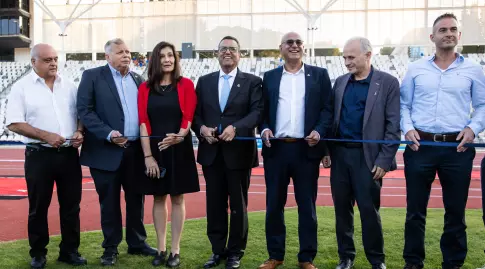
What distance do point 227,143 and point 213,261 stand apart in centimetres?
113

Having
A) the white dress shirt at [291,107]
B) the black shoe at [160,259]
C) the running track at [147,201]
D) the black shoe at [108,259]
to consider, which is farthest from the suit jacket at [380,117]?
the running track at [147,201]

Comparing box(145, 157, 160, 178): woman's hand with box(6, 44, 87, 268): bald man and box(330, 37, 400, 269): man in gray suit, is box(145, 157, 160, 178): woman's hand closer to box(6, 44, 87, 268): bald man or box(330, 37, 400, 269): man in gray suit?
box(6, 44, 87, 268): bald man

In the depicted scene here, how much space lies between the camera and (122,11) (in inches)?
1553

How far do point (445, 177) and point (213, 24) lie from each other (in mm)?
35026

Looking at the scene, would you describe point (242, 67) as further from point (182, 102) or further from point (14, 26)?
point (182, 102)

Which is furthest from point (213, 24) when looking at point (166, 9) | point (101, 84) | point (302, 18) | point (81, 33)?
point (101, 84)

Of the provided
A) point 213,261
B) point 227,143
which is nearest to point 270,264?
point 213,261

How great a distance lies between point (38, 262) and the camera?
15.7 ft

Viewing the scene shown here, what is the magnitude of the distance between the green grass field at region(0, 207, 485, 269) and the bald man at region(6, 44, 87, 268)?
0.41m

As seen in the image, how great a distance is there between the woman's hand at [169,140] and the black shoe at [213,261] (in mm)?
1154

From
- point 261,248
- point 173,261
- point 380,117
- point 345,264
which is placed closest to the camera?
point 380,117

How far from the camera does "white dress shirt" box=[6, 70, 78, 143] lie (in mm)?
4648

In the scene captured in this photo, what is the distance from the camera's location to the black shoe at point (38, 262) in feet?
15.7

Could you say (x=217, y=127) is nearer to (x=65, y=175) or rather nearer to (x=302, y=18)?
(x=65, y=175)
